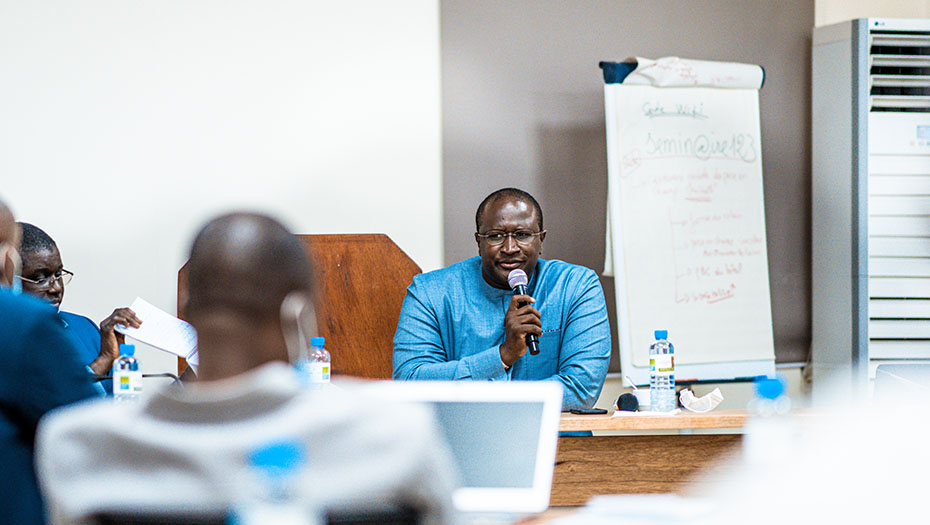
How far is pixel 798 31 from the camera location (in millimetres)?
4645

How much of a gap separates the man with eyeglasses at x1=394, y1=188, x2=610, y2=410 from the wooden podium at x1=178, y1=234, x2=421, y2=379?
0.48m

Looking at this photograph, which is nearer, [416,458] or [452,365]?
[416,458]

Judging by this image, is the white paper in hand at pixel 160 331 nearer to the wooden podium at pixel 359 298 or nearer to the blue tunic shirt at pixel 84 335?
the blue tunic shirt at pixel 84 335

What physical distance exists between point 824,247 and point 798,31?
1056 millimetres

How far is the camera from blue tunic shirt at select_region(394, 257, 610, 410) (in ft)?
10.6

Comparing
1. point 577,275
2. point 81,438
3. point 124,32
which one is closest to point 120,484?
point 81,438

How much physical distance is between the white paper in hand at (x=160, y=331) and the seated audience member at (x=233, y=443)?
1.95 m

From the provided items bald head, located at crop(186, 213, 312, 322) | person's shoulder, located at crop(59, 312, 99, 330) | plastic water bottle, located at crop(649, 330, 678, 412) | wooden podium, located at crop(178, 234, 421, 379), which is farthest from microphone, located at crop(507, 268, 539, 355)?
bald head, located at crop(186, 213, 312, 322)

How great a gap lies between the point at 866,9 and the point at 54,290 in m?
3.93

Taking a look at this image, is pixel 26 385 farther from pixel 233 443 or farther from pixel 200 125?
pixel 200 125

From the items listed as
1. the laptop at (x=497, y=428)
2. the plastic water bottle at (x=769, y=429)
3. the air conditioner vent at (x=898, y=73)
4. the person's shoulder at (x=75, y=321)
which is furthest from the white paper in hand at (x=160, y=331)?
the air conditioner vent at (x=898, y=73)

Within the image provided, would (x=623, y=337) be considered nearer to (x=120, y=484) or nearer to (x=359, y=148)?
(x=359, y=148)

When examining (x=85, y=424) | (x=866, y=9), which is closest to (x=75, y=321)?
(x=85, y=424)

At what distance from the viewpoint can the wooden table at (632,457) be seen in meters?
2.90
